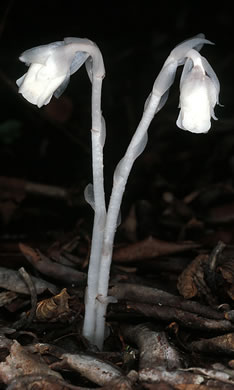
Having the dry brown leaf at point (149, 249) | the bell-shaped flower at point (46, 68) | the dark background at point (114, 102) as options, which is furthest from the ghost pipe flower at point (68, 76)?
the dark background at point (114, 102)

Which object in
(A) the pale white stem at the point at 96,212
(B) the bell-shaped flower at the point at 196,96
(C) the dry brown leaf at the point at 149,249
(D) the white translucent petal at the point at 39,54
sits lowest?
(C) the dry brown leaf at the point at 149,249

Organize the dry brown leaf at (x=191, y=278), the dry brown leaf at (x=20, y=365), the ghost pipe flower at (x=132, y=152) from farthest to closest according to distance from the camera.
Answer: the dry brown leaf at (x=191, y=278) → the ghost pipe flower at (x=132, y=152) → the dry brown leaf at (x=20, y=365)

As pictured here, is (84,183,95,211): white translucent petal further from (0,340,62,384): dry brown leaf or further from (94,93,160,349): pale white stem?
(0,340,62,384): dry brown leaf

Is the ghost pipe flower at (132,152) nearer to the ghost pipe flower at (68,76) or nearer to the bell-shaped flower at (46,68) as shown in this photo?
the ghost pipe flower at (68,76)

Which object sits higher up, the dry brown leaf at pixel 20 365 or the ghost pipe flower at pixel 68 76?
the ghost pipe flower at pixel 68 76

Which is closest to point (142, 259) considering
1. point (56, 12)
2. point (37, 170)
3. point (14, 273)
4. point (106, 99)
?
point (14, 273)

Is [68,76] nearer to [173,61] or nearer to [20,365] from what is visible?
[173,61]

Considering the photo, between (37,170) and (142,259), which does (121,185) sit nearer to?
(142,259)

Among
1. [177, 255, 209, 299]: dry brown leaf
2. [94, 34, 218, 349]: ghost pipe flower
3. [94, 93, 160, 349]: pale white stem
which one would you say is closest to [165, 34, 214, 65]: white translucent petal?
[94, 34, 218, 349]: ghost pipe flower
